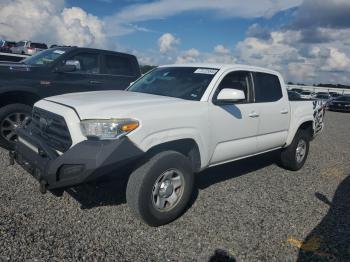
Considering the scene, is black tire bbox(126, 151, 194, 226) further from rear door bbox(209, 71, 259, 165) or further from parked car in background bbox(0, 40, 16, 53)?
parked car in background bbox(0, 40, 16, 53)

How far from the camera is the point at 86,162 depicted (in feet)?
10.3

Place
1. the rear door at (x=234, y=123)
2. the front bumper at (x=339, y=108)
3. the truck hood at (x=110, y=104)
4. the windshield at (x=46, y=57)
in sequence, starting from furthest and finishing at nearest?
the front bumper at (x=339, y=108) → the windshield at (x=46, y=57) → the rear door at (x=234, y=123) → the truck hood at (x=110, y=104)

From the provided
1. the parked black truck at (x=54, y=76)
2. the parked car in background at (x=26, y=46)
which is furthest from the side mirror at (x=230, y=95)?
the parked car in background at (x=26, y=46)

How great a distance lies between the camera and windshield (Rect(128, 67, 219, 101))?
4.43 m

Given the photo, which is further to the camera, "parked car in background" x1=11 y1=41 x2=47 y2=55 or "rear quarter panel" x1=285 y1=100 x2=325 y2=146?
"parked car in background" x1=11 y1=41 x2=47 y2=55

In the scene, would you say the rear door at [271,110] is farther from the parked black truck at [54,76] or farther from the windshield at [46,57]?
the windshield at [46,57]

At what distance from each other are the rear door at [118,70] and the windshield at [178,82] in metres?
2.05

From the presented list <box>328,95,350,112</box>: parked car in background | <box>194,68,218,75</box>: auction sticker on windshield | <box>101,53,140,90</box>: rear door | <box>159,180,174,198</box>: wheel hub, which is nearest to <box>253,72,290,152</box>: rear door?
<box>194,68,218,75</box>: auction sticker on windshield

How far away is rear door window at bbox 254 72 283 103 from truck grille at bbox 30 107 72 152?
2864 mm

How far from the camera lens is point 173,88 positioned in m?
4.64

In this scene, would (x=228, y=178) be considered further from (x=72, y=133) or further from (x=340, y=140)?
(x=340, y=140)

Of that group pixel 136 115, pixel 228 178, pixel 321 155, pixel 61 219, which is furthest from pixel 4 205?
pixel 321 155

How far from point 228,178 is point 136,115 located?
9.09 ft

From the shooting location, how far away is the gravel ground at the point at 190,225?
3.27 metres
